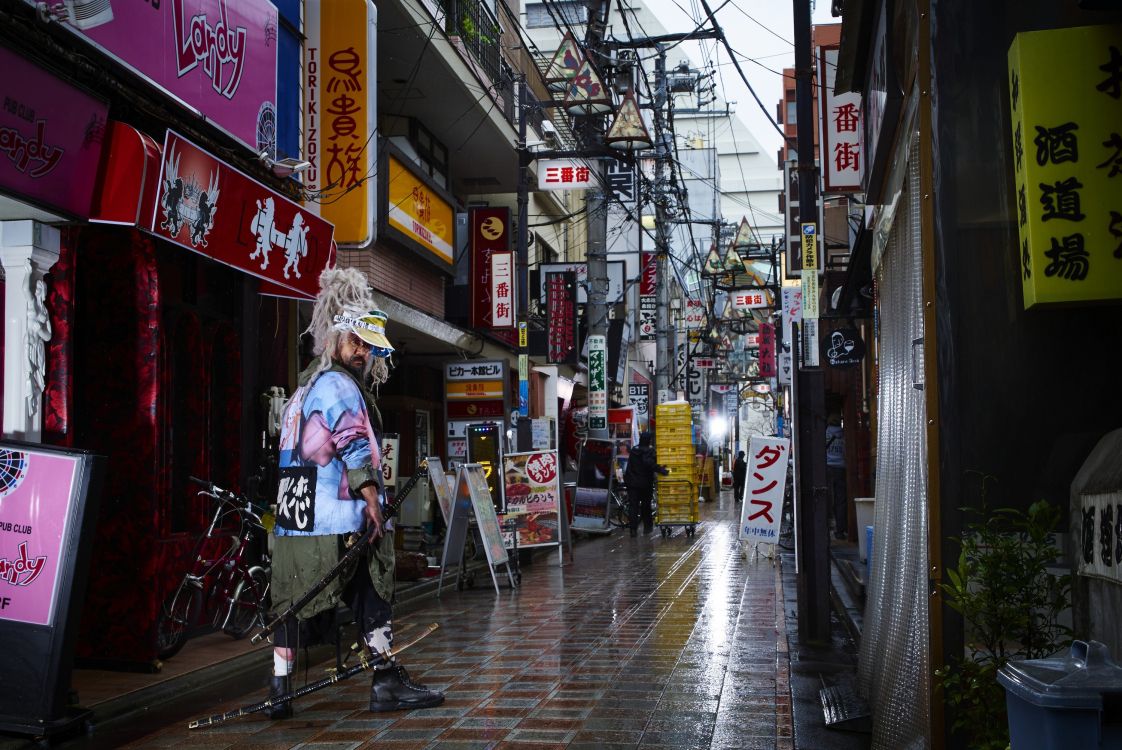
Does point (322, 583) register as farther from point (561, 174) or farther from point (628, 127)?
point (561, 174)

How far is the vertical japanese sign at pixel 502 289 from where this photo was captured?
70.1 feet

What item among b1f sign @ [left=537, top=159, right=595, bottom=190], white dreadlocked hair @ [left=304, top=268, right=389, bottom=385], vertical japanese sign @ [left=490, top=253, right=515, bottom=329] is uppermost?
b1f sign @ [left=537, top=159, right=595, bottom=190]

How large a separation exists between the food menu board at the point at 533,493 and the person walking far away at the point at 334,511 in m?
9.99

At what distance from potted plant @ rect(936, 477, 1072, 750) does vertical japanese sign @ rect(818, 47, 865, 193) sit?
10.4 m

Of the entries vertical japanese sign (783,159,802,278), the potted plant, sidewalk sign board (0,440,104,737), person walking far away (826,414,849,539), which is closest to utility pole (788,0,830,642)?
the potted plant

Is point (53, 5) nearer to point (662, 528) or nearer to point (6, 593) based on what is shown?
point (6, 593)

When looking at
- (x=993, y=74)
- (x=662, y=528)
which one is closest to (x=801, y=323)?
(x=993, y=74)

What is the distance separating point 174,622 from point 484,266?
1368 cm

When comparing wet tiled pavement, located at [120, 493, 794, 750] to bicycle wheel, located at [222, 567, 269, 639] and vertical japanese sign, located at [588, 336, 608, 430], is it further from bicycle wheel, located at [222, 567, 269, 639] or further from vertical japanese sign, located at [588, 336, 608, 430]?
vertical japanese sign, located at [588, 336, 608, 430]

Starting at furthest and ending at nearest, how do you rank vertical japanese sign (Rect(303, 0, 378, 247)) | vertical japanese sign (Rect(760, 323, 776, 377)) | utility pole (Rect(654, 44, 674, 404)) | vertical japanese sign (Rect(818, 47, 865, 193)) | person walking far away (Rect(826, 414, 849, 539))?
vertical japanese sign (Rect(760, 323, 776, 377)) < utility pole (Rect(654, 44, 674, 404)) < person walking far away (Rect(826, 414, 849, 539)) < vertical japanese sign (Rect(818, 47, 865, 193)) < vertical japanese sign (Rect(303, 0, 378, 247))

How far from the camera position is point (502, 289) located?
70.5 ft

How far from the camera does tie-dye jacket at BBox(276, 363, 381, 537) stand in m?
6.50

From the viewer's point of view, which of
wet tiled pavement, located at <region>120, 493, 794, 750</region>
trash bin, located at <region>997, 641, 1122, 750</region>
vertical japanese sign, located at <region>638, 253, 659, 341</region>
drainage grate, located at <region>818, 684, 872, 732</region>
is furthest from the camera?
vertical japanese sign, located at <region>638, 253, 659, 341</region>

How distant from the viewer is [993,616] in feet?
14.1
